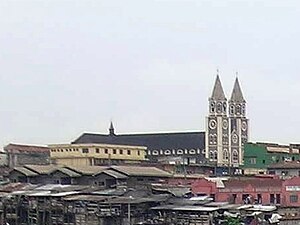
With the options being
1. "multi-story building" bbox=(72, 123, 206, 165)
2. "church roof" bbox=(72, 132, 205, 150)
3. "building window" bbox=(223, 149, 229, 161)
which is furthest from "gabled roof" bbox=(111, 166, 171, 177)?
"building window" bbox=(223, 149, 229, 161)

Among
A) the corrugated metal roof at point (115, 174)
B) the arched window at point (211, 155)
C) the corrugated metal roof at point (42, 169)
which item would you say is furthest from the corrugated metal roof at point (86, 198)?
the arched window at point (211, 155)

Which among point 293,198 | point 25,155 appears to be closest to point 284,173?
point 293,198

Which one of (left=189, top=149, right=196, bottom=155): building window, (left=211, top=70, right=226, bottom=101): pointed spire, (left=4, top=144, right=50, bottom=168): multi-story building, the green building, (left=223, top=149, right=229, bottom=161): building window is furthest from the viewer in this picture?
(left=211, top=70, right=226, bottom=101): pointed spire

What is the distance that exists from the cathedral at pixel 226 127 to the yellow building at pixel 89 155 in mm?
16163

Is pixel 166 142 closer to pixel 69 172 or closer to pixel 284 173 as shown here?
pixel 284 173

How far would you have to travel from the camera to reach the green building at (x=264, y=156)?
47.9 metres

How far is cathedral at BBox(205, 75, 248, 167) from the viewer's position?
67.1m

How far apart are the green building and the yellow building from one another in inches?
266

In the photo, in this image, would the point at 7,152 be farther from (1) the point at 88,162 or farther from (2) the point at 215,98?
(2) the point at 215,98

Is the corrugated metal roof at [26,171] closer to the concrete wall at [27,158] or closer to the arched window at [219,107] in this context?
the concrete wall at [27,158]

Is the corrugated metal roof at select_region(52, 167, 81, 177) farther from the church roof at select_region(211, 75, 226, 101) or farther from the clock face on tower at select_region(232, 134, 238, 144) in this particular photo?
the clock face on tower at select_region(232, 134, 238, 144)

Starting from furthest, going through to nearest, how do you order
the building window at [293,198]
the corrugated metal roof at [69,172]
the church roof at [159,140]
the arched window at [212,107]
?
1. the arched window at [212,107]
2. the church roof at [159,140]
3. the corrugated metal roof at [69,172]
4. the building window at [293,198]

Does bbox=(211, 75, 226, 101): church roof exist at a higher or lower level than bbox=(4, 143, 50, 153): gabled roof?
higher

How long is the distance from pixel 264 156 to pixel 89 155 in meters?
10.3
